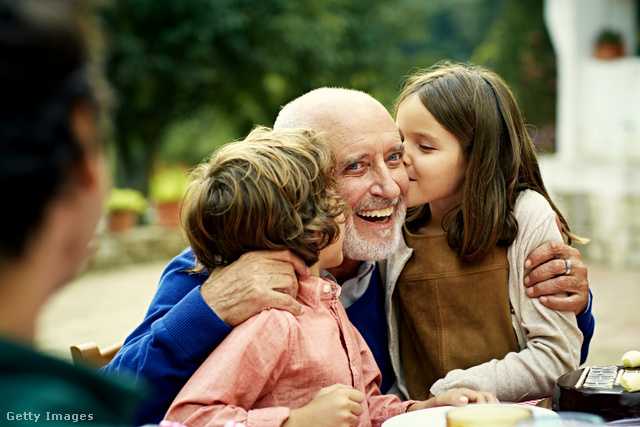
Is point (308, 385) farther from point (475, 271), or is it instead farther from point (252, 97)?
point (252, 97)

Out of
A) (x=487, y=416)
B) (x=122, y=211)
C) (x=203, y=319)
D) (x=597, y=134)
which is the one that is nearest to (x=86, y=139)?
(x=487, y=416)

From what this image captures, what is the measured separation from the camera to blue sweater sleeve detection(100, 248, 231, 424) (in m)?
1.72

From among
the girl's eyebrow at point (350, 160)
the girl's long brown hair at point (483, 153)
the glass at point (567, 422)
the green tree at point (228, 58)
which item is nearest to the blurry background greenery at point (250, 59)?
the green tree at point (228, 58)

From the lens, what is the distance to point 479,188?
2.25 m

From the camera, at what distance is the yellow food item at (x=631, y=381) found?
1495mm

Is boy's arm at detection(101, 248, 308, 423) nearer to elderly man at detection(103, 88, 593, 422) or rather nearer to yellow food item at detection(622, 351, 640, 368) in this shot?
elderly man at detection(103, 88, 593, 422)

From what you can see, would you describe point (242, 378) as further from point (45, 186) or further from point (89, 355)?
point (45, 186)

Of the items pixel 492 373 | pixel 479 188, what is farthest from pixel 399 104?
pixel 492 373

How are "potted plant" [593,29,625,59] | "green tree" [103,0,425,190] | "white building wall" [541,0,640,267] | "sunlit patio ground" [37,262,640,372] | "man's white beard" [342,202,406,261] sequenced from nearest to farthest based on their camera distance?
"man's white beard" [342,202,406,261] → "sunlit patio ground" [37,262,640,372] → "white building wall" [541,0,640,267] → "potted plant" [593,29,625,59] → "green tree" [103,0,425,190]

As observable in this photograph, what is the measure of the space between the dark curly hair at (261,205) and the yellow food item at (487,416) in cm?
68

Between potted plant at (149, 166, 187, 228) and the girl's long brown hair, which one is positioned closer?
the girl's long brown hair

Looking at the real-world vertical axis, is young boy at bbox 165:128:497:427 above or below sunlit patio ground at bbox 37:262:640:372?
above

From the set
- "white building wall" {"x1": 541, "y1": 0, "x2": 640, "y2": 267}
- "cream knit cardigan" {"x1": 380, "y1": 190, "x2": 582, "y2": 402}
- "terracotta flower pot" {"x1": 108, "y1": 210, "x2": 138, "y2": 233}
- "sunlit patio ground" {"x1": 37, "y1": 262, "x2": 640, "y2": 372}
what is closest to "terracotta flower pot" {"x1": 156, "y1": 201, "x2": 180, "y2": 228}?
"terracotta flower pot" {"x1": 108, "y1": 210, "x2": 138, "y2": 233}

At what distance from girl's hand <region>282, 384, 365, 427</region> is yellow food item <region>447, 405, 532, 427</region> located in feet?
1.15
